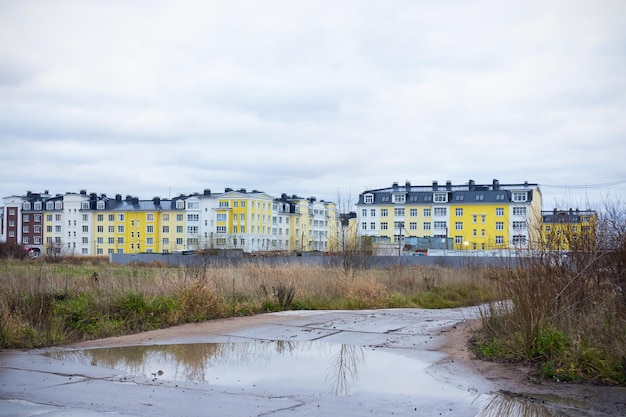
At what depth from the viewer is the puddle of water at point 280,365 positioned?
9.17 metres

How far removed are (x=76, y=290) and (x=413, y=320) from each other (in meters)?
8.89

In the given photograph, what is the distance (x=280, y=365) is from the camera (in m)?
10.7


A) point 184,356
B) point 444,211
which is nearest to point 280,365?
point 184,356

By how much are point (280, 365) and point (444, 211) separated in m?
93.6

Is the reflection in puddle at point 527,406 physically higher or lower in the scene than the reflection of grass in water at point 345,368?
lower

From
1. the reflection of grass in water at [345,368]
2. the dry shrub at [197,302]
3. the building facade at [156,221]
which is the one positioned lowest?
the reflection of grass in water at [345,368]

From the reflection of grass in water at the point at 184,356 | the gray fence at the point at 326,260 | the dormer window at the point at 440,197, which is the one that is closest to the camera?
the reflection of grass in water at the point at 184,356

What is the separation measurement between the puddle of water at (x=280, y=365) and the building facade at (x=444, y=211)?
81.0 m

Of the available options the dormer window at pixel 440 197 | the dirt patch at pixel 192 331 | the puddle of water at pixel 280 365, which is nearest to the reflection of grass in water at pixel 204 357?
the puddle of water at pixel 280 365

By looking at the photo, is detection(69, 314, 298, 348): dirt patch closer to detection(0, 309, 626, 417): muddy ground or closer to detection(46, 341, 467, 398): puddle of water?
detection(0, 309, 626, 417): muddy ground

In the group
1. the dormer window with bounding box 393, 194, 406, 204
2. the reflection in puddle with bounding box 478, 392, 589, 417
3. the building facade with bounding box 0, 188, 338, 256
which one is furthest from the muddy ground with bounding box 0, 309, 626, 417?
the dormer window with bounding box 393, 194, 406, 204

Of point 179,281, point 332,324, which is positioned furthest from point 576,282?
point 179,281

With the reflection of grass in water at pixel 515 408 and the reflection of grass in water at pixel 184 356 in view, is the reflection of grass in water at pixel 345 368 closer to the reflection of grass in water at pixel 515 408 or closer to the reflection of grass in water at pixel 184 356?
the reflection of grass in water at pixel 184 356

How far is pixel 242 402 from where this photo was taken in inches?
316
